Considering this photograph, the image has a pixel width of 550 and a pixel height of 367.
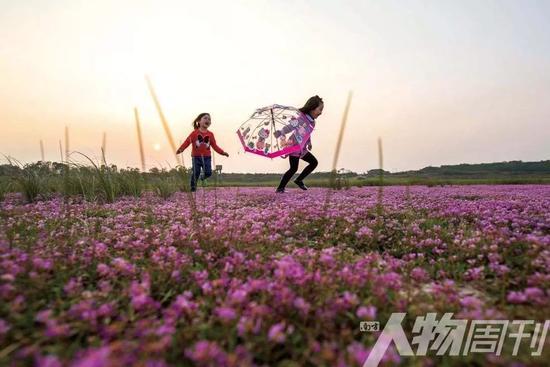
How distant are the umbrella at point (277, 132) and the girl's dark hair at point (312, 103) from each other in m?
0.29

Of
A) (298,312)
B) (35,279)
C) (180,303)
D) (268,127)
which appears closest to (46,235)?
(35,279)

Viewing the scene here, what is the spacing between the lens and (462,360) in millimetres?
2154

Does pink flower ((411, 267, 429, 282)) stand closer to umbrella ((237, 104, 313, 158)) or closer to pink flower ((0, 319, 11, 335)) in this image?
pink flower ((0, 319, 11, 335))

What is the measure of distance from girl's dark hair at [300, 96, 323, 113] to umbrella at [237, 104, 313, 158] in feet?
0.95

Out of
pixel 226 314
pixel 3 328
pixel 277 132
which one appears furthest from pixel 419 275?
pixel 277 132

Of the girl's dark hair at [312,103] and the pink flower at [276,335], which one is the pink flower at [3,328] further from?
the girl's dark hair at [312,103]

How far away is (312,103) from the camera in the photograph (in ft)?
39.1

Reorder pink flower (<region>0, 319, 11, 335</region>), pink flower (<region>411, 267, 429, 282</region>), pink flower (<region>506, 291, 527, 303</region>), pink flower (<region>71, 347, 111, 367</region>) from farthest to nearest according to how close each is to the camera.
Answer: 1. pink flower (<region>411, 267, 429, 282</region>)
2. pink flower (<region>506, 291, 527, 303</region>)
3. pink flower (<region>0, 319, 11, 335</region>)
4. pink flower (<region>71, 347, 111, 367</region>)

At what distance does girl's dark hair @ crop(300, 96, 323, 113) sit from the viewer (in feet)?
39.1

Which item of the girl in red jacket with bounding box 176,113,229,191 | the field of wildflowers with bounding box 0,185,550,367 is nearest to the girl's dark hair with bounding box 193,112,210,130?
the girl in red jacket with bounding box 176,113,229,191

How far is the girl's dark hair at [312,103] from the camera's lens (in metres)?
11.9

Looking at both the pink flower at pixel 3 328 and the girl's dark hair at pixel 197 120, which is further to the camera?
the girl's dark hair at pixel 197 120

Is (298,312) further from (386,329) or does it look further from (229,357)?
(229,357)

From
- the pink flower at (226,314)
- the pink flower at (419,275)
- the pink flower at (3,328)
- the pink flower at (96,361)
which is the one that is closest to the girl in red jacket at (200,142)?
the pink flower at (419,275)
